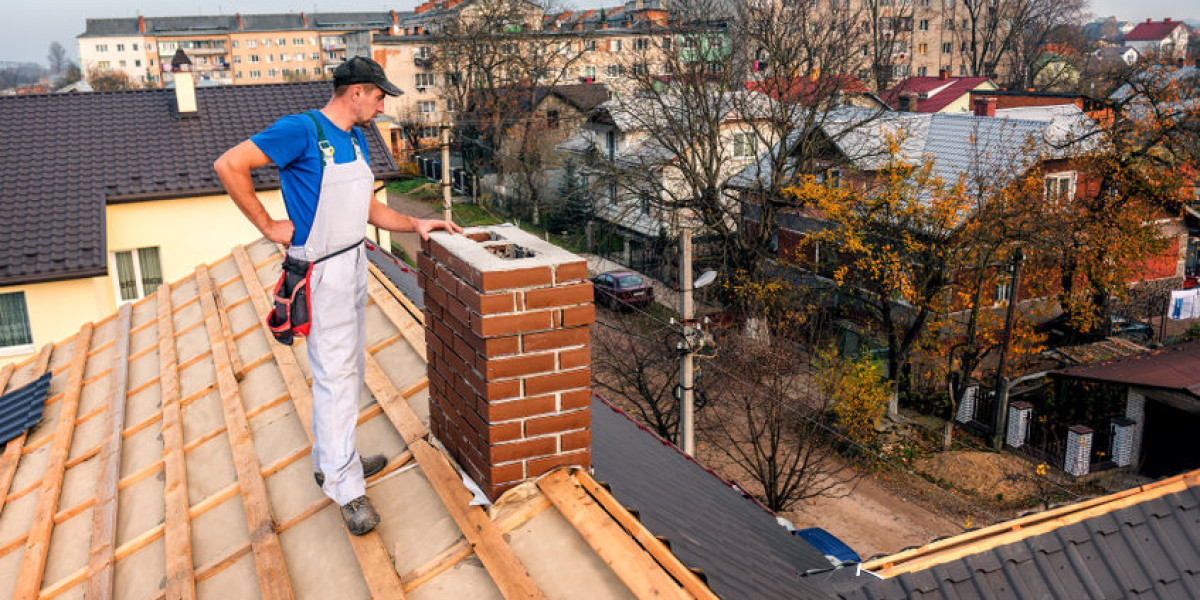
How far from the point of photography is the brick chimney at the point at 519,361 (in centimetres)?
423

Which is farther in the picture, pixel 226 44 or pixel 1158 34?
pixel 1158 34

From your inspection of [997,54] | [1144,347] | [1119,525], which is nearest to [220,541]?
[1119,525]

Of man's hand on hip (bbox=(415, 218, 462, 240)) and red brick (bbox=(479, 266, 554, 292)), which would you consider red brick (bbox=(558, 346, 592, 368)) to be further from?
man's hand on hip (bbox=(415, 218, 462, 240))

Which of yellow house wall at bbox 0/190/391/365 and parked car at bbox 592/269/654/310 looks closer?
yellow house wall at bbox 0/190/391/365

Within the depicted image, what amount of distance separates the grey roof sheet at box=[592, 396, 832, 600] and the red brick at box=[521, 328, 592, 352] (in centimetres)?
87

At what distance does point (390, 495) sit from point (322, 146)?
1817mm

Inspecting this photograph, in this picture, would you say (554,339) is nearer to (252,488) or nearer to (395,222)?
(395,222)

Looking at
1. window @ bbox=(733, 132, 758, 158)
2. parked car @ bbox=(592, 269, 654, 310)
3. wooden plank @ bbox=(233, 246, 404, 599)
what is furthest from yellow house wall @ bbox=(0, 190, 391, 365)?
window @ bbox=(733, 132, 758, 158)

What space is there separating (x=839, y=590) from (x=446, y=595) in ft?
9.33

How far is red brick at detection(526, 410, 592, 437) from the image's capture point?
442cm

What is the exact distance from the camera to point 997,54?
267 ft

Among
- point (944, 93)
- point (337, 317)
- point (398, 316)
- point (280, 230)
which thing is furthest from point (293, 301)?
point (944, 93)

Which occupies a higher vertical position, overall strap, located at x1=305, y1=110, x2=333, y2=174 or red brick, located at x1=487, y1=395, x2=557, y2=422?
overall strap, located at x1=305, y1=110, x2=333, y2=174

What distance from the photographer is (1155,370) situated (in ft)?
70.1
